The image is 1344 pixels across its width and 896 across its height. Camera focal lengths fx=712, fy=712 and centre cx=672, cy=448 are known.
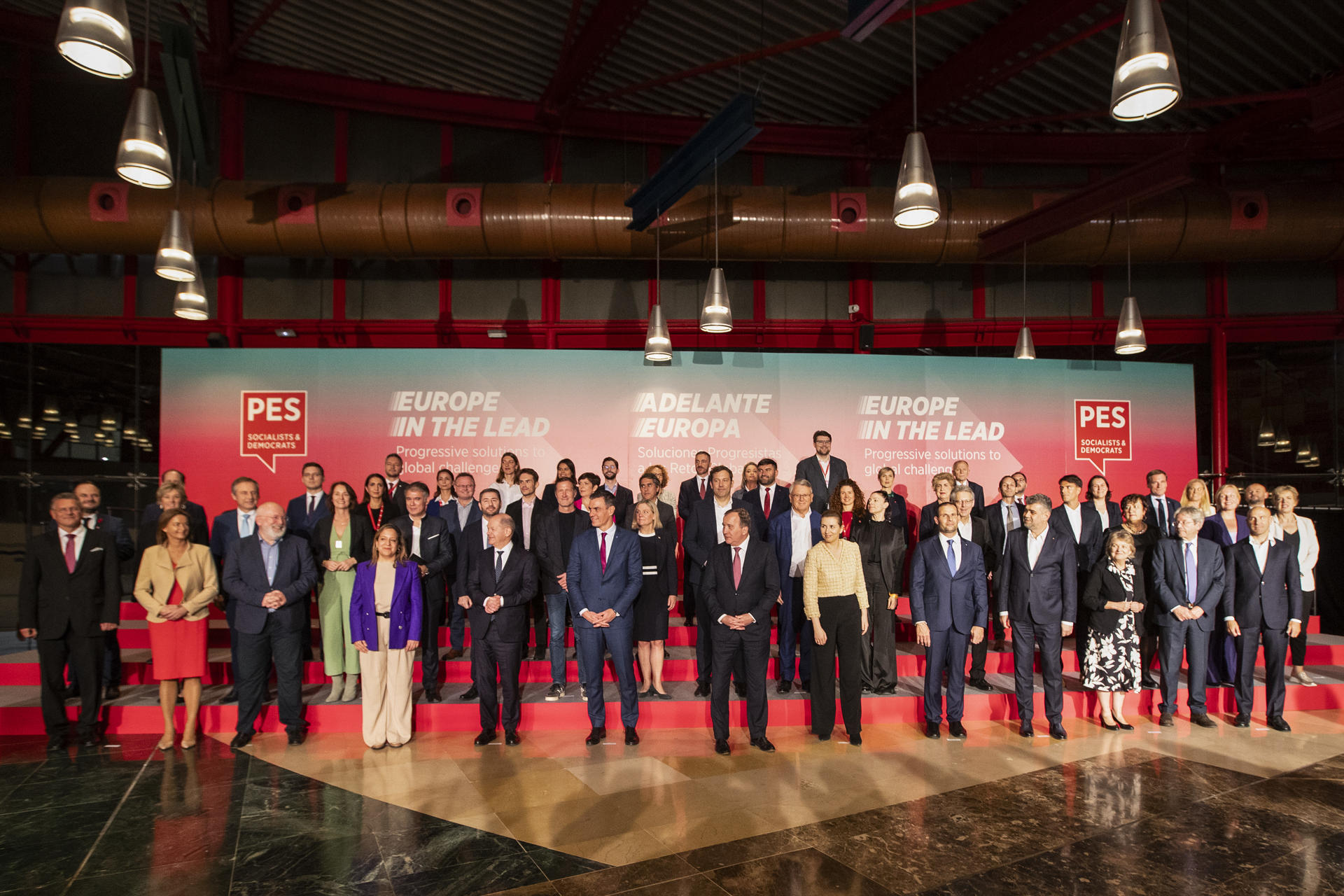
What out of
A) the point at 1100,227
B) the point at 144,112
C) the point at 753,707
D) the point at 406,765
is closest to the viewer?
the point at 144,112

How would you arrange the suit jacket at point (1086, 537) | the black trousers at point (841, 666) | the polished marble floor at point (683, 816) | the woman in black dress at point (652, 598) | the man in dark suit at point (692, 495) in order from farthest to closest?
the man in dark suit at point (692, 495)
the suit jacket at point (1086, 537)
the woman in black dress at point (652, 598)
the black trousers at point (841, 666)
the polished marble floor at point (683, 816)

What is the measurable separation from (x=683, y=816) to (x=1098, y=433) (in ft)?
23.9

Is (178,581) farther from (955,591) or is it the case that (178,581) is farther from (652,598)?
(955,591)

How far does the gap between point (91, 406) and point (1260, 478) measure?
1405cm

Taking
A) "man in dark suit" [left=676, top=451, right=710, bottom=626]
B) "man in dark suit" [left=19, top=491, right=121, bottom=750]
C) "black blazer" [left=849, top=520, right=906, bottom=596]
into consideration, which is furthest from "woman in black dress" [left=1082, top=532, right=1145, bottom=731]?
"man in dark suit" [left=19, top=491, right=121, bottom=750]

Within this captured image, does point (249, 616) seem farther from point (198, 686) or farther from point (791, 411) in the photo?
point (791, 411)

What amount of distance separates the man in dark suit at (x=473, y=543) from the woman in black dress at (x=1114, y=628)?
4.51 m

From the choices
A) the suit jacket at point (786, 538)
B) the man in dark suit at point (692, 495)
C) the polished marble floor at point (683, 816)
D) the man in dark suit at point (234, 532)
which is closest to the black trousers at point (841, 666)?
the polished marble floor at point (683, 816)

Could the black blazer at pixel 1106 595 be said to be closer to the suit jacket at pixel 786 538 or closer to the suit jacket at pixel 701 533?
the suit jacket at pixel 786 538

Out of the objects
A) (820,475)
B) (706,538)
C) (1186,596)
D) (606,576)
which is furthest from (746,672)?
(1186,596)

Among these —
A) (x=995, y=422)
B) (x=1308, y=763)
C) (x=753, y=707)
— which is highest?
(x=995, y=422)

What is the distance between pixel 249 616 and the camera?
486 cm

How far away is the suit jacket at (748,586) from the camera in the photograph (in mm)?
4855

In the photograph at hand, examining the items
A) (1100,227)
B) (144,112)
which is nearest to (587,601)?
(144,112)
